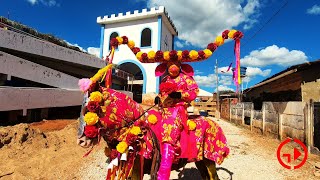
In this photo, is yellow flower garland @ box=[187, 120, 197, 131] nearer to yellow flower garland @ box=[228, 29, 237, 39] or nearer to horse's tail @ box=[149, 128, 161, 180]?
horse's tail @ box=[149, 128, 161, 180]

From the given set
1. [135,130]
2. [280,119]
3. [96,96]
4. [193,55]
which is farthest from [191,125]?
[280,119]

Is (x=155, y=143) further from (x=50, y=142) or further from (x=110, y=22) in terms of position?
(x=110, y=22)

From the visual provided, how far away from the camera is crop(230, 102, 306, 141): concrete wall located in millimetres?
8766

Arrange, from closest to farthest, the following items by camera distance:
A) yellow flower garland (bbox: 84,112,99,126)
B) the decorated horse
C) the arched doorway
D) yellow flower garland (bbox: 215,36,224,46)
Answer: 1. yellow flower garland (bbox: 84,112,99,126)
2. the decorated horse
3. yellow flower garland (bbox: 215,36,224,46)
4. the arched doorway

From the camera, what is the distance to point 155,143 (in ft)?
11.8

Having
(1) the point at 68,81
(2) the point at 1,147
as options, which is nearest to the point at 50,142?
(2) the point at 1,147

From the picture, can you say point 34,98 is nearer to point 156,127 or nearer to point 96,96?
point 156,127

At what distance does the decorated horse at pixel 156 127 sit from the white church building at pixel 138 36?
17698mm

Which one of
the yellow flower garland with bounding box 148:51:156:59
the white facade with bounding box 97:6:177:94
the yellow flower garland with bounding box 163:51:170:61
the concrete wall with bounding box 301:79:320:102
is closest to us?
the yellow flower garland with bounding box 163:51:170:61

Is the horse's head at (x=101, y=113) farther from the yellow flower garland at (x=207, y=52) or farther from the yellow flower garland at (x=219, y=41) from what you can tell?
the yellow flower garland at (x=219, y=41)

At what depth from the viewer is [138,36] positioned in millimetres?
23078

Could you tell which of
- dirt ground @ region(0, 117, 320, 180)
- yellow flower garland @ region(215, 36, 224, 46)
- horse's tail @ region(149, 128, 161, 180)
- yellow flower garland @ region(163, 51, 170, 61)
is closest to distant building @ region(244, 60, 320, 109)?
dirt ground @ region(0, 117, 320, 180)

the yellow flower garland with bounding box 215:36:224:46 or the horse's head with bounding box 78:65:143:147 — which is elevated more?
the yellow flower garland with bounding box 215:36:224:46

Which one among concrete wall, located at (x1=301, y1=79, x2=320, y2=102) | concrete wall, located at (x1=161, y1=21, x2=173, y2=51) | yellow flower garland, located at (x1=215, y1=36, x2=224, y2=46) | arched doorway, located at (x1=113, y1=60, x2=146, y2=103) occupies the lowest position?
concrete wall, located at (x1=301, y1=79, x2=320, y2=102)
